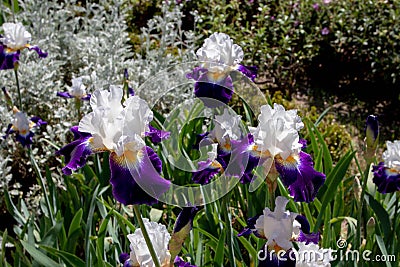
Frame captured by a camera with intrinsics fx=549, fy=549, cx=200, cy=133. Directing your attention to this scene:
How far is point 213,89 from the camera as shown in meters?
2.19

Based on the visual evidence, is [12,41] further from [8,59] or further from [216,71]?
[216,71]

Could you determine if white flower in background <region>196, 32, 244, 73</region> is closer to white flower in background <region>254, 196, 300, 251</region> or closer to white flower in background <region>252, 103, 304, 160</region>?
white flower in background <region>252, 103, 304, 160</region>

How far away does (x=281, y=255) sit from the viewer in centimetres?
138

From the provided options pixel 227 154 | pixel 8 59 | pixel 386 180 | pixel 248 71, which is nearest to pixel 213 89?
pixel 248 71

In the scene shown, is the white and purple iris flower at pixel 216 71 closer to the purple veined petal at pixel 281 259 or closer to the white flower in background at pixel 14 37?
the purple veined petal at pixel 281 259

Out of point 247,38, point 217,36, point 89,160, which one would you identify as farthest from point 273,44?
point 217,36

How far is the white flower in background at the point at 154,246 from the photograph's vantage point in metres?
1.38

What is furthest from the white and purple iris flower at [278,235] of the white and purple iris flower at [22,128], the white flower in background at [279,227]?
the white and purple iris flower at [22,128]

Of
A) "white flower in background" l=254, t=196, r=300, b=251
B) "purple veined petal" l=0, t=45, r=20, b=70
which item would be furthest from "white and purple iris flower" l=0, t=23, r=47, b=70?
"white flower in background" l=254, t=196, r=300, b=251

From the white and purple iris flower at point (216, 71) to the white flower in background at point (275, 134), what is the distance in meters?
0.72

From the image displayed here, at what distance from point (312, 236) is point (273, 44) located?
422 cm

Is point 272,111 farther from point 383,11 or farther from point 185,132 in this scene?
point 383,11

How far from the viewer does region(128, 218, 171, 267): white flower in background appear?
4.52 ft

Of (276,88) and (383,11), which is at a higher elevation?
(383,11)
